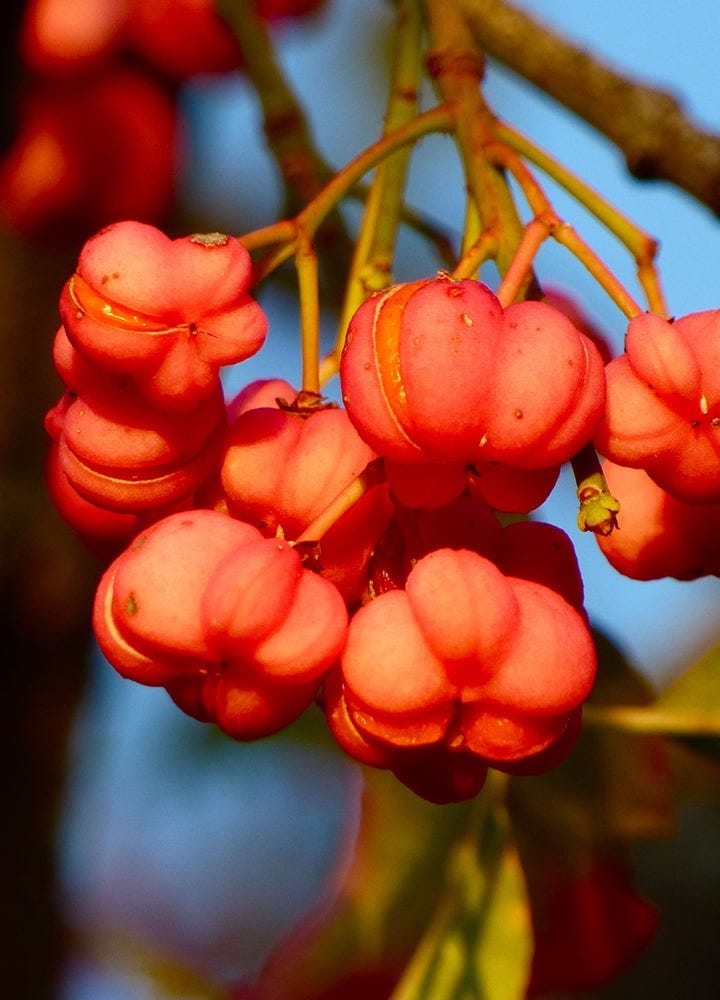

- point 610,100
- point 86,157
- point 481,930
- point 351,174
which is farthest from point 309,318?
point 86,157

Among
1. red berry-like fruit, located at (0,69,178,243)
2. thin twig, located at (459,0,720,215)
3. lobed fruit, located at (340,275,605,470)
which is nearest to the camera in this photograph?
lobed fruit, located at (340,275,605,470)

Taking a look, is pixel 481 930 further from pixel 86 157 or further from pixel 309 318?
pixel 86 157

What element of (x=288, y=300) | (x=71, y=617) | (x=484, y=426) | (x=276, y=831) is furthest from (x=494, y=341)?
(x=276, y=831)

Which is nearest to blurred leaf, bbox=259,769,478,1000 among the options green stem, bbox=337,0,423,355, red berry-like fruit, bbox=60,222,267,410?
green stem, bbox=337,0,423,355

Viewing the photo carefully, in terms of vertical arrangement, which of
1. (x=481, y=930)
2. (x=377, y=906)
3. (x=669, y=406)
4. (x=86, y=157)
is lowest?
(x=377, y=906)

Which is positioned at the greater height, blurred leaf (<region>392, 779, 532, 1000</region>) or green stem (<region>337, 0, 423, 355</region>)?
green stem (<region>337, 0, 423, 355</region>)

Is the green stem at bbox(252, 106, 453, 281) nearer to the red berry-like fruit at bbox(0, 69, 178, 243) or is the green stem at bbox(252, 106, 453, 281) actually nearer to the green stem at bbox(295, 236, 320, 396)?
the green stem at bbox(295, 236, 320, 396)

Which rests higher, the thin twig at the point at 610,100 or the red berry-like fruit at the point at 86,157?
the thin twig at the point at 610,100

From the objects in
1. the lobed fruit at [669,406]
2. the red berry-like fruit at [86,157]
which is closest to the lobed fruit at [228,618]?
the lobed fruit at [669,406]

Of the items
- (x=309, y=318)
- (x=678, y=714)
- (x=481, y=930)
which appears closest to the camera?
(x=309, y=318)

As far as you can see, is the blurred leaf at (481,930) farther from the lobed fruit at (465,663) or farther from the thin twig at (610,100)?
the thin twig at (610,100)

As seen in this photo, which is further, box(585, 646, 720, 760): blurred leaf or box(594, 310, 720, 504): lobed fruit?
box(585, 646, 720, 760): blurred leaf

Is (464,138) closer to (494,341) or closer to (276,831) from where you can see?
(494,341)
